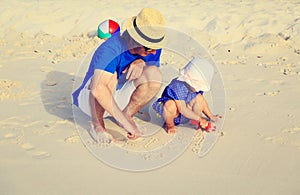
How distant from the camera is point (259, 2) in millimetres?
7789

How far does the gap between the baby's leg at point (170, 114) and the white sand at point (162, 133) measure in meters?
0.09

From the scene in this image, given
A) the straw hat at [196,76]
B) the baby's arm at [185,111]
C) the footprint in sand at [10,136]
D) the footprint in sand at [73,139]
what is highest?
the straw hat at [196,76]

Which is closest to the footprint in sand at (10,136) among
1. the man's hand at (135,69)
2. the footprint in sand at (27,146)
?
the footprint in sand at (27,146)

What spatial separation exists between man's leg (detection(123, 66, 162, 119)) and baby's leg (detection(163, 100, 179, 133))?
0.27 meters

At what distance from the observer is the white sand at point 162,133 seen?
2.76 m

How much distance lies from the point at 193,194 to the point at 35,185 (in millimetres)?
1027

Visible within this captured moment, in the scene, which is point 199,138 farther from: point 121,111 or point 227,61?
point 227,61

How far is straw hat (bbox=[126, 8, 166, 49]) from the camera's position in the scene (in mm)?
3076

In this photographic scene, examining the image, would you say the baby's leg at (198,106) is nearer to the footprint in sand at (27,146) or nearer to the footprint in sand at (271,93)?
the footprint in sand at (271,93)

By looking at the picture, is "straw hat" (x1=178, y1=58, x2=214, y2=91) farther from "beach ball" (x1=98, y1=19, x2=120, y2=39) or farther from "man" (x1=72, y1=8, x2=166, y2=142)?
"beach ball" (x1=98, y1=19, x2=120, y2=39)

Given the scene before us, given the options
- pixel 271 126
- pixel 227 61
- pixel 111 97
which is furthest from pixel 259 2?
pixel 111 97

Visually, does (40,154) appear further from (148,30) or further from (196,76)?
(196,76)

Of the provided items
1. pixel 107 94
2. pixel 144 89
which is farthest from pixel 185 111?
pixel 107 94

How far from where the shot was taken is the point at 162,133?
3.46 m
